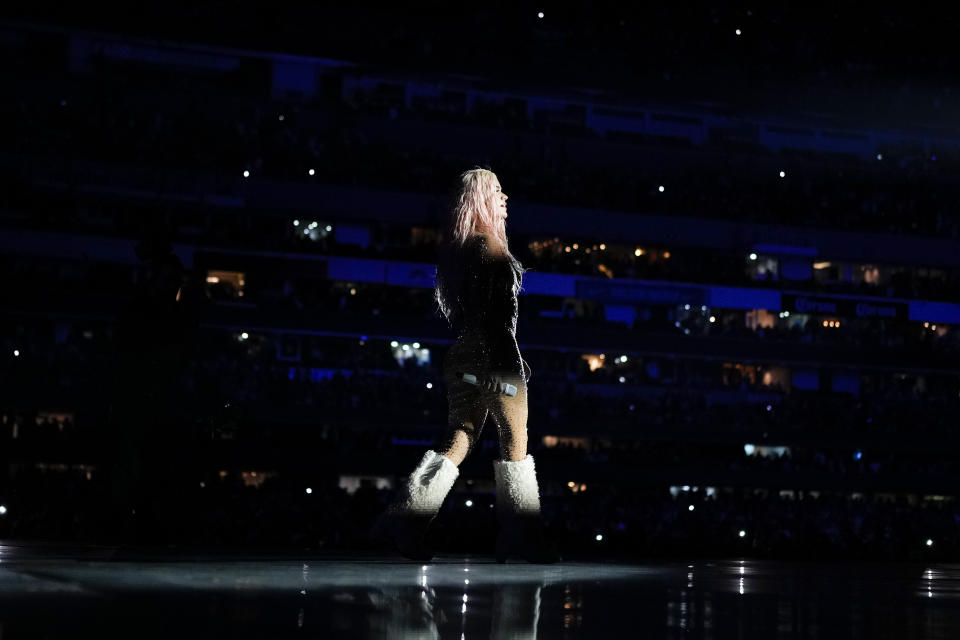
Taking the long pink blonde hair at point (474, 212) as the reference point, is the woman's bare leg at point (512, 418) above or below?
below

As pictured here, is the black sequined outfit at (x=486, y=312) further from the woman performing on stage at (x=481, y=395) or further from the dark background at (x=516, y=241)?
the dark background at (x=516, y=241)

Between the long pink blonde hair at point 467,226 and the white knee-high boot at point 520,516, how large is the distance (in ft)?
3.33

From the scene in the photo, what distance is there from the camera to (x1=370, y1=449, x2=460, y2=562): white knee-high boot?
7309mm

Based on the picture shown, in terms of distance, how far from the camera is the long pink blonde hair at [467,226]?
768 cm

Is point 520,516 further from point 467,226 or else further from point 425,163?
point 425,163

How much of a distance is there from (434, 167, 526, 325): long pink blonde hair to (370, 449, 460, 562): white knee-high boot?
973mm

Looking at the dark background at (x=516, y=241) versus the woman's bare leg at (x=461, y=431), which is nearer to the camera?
the woman's bare leg at (x=461, y=431)

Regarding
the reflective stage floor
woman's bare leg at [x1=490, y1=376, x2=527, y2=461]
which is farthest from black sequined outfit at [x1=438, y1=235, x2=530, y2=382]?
the reflective stage floor

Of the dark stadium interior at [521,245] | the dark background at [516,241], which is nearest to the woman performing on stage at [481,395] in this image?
the dark stadium interior at [521,245]

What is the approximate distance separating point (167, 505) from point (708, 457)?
122 feet

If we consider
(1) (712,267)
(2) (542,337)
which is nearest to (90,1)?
(2) (542,337)

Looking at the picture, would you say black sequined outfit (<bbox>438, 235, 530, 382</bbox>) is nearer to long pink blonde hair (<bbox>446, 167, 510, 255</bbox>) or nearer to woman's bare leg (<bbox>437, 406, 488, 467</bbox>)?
long pink blonde hair (<bbox>446, 167, 510, 255</bbox>)

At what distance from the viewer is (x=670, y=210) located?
45781 millimetres

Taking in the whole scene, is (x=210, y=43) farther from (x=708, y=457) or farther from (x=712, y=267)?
(x=708, y=457)
